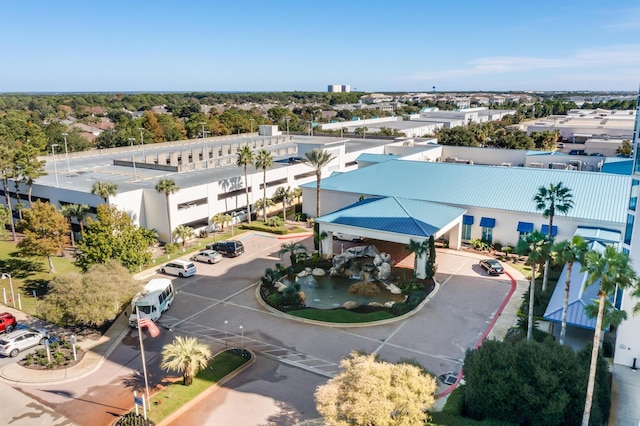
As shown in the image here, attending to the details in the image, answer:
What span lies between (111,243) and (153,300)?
6793 mm

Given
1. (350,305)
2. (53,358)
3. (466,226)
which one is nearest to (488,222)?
(466,226)

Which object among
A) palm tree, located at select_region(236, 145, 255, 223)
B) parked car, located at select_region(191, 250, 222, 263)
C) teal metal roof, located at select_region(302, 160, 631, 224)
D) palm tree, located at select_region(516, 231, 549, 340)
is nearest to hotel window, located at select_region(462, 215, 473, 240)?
teal metal roof, located at select_region(302, 160, 631, 224)

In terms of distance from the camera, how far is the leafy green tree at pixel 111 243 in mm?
36844

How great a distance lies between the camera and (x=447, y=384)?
85.8 feet

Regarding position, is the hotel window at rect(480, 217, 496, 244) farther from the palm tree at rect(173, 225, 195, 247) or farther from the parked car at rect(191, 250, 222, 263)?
the palm tree at rect(173, 225, 195, 247)

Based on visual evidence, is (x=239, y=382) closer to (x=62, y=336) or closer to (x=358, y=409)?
(x=358, y=409)

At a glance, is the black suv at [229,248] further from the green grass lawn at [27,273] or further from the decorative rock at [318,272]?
the green grass lawn at [27,273]

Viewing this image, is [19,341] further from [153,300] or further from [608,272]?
[608,272]

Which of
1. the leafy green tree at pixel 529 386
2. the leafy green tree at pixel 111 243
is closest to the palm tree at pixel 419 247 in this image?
the leafy green tree at pixel 529 386

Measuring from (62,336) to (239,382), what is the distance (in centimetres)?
1462

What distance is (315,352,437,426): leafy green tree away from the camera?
18156 millimetres

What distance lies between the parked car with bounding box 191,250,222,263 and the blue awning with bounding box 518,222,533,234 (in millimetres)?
30844

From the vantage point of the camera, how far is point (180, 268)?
43312 millimetres

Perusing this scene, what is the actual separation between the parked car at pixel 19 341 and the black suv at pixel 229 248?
19661mm
